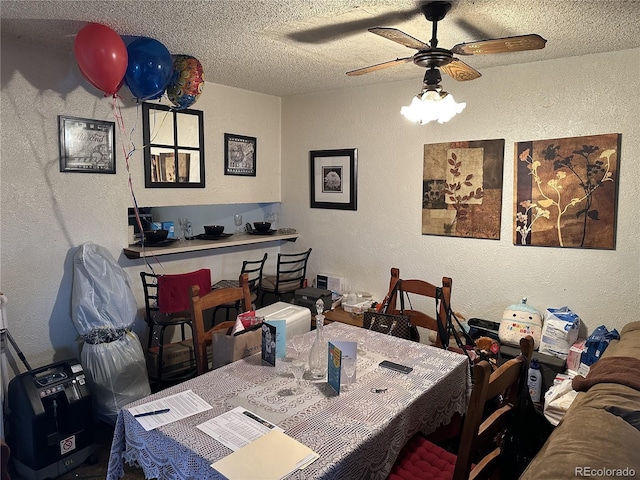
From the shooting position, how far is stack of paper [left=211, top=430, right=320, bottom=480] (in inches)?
47.5

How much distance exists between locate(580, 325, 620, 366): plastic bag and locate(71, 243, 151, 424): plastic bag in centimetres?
276

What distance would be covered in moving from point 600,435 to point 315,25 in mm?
2215

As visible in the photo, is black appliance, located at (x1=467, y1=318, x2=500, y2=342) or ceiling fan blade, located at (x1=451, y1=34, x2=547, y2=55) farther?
black appliance, located at (x1=467, y1=318, x2=500, y2=342)

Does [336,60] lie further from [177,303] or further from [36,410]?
[36,410]

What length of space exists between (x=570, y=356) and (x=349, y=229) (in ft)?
6.61

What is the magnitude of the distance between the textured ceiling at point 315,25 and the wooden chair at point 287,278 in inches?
68.8

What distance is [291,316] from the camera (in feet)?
9.22

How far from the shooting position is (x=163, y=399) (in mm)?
1597

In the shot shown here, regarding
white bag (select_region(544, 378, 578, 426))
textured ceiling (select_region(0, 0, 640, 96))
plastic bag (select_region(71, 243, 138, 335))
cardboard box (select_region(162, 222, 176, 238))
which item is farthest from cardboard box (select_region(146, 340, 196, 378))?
white bag (select_region(544, 378, 578, 426))

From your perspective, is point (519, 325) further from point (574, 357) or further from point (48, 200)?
point (48, 200)

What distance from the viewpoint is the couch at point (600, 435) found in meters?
1.23

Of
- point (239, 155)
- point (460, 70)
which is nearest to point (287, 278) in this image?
point (239, 155)

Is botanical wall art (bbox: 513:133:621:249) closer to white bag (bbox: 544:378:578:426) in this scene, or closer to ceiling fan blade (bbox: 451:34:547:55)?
white bag (bbox: 544:378:578:426)

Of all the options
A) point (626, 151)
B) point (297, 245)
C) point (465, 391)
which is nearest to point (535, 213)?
point (626, 151)
